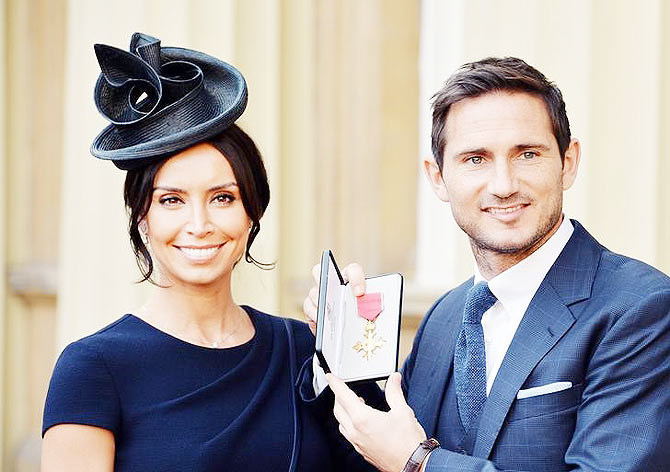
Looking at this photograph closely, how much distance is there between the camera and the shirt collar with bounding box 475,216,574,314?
203 centimetres

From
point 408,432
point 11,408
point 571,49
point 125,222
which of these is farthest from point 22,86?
point 408,432

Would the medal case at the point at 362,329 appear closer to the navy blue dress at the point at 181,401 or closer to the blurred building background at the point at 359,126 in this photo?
the navy blue dress at the point at 181,401

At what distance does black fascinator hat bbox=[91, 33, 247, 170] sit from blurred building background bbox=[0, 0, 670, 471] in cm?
124

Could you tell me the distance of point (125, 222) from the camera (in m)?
3.79

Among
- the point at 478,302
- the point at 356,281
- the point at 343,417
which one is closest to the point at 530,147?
the point at 478,302

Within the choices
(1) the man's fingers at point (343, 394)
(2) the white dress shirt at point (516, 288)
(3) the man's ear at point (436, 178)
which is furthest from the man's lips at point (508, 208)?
(1) the man's fingers at point (343, 394)

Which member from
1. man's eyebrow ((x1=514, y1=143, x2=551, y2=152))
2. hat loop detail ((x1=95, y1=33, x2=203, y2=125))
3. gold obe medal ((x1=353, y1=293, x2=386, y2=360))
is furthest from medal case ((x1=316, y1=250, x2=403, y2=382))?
hat loop detail ((x1=95, y1=33, x2=203, y2=125))

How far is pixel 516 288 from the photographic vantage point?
2.04 meters

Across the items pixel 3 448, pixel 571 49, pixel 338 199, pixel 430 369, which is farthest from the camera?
pixel 3 448

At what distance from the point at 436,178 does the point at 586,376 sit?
601 millimetres

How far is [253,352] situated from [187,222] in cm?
33

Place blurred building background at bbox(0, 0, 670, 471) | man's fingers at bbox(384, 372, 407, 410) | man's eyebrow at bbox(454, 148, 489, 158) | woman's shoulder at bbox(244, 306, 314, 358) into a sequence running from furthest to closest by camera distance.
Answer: blurred building background at bbox(0, 0, 670, 471) < woman's shoulder at bbox(244, 306, 314, 358) < man's eyebrow at bbox(454, 148, 489, 158) < man's fingers at bbox(384, 372, 407, 410)

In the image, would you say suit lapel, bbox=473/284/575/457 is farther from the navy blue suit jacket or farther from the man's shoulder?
the man's shoulder

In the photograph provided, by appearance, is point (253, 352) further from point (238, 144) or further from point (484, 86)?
point (484, 86)
